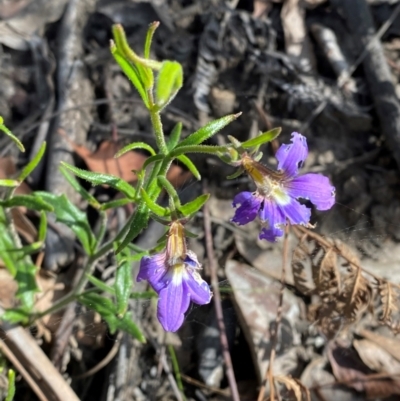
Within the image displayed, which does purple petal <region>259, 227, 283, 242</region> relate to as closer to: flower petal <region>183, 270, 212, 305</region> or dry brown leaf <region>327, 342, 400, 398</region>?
flower petal <region>183, 270, 212, 305</region>

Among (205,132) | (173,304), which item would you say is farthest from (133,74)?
(173,304)

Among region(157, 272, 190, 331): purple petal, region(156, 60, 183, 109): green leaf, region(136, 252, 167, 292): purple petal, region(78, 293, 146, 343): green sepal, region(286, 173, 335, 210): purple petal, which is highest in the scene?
region(156, 60, 183, 109): green leaf

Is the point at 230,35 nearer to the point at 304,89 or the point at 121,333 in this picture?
the point at 304,89

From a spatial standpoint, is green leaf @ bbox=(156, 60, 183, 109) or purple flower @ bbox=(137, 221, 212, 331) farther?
purple flower @ bbox=(137, 221, 212, 331)

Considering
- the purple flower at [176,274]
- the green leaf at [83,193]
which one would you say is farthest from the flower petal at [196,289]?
the green leaf at [83,193]

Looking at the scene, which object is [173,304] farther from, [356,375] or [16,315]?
[356,375]

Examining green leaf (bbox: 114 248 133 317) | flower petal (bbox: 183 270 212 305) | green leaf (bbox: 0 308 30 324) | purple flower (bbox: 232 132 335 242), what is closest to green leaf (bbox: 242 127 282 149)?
purple flower (bbox: 232 132 335 242)

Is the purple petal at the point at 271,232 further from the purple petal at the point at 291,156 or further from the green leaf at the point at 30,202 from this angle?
the green leaf at the point at 30,202
